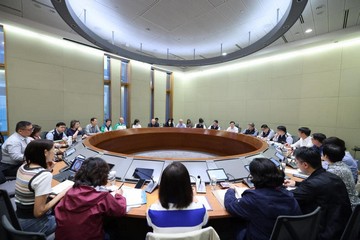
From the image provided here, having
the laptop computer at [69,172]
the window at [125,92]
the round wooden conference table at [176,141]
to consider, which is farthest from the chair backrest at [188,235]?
the window at [125,92]

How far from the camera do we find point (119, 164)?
218 cm

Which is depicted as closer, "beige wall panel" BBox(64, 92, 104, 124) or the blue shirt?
the blue shirt

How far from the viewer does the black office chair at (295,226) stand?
0.99 metres

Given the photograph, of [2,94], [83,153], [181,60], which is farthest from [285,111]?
[2,94]

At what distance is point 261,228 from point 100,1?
15.1 ft

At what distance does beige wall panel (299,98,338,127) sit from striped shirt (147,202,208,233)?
235 inches

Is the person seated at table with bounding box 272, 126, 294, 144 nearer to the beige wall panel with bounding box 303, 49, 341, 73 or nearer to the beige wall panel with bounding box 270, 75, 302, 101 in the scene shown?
the beige wall panel with bounding box 270, 75, 302, 101

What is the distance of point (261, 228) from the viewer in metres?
1.16

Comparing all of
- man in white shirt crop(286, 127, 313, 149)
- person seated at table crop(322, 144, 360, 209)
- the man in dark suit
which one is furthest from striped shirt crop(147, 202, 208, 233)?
man in white shirt crop(286, 127, 313, 149)

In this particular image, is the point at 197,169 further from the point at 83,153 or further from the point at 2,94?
the point at 2,94

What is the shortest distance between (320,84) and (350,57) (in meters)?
0.94

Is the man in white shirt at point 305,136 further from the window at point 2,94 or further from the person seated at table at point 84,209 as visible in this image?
the window at point 2,94

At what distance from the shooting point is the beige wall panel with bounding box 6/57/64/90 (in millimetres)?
4402

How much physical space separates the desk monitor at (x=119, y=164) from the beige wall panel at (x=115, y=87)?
4.67 metres
